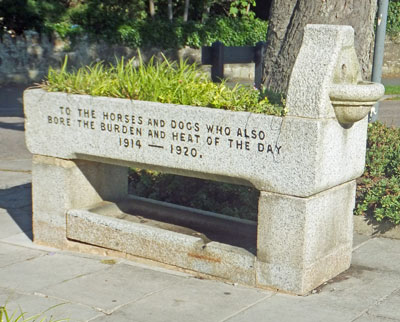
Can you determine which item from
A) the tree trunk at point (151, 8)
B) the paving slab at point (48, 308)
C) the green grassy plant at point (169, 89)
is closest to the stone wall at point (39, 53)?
the tree trunk at point (151, 8)

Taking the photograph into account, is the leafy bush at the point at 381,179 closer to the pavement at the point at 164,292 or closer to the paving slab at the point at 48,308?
the pavement at the point at 164,292

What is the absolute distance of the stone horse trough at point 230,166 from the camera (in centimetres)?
524

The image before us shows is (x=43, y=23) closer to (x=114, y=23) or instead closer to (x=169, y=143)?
(x=114, y=23)

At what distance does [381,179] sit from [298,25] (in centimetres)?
197

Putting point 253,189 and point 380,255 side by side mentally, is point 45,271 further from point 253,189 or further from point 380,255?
point 380,255

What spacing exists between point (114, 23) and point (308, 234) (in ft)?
52.8

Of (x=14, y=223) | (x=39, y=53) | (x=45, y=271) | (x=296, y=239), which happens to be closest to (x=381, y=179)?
(x=296, y=239)

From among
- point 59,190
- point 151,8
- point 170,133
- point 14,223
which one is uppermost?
point 151,8

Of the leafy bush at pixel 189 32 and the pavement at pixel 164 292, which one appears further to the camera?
the leafy bush at pixel 189 32

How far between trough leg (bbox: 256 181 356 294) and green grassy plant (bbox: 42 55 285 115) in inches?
28.5

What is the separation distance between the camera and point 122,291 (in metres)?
5.53

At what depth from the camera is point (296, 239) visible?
538 centimetres

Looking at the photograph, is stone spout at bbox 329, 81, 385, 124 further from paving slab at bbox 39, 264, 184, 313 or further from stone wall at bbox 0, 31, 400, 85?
stone wall at bbox 0, 31, 400, 85

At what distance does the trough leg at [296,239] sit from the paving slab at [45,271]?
150 cm
